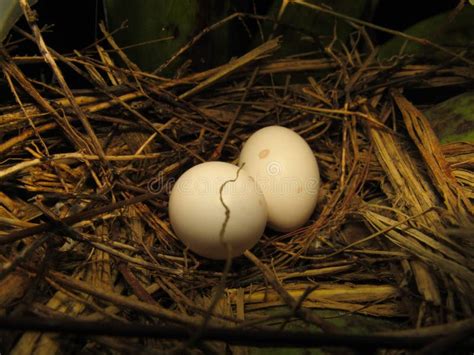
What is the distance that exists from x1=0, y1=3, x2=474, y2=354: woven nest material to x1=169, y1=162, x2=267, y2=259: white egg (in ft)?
0.19

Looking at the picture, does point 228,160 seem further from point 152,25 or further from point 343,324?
point 343,324

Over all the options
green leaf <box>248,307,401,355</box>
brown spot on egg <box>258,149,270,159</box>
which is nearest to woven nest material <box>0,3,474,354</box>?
green leaf <box>248,307,401,355</box>

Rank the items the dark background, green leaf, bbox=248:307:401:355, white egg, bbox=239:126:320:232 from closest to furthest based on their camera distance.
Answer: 1. green leaf, bbox=248:307:401:355
2. white egg, bbox=239:126:320:232
3. the dark background

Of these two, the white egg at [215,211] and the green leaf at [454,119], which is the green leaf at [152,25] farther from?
the green leaf at [454,119]

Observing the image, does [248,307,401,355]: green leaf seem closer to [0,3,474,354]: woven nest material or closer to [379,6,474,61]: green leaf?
[0,3,474,354]: woven nest material

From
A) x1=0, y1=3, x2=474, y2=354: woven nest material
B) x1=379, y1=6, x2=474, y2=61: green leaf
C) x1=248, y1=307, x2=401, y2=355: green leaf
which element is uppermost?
x1=379, y1=6, x2=474, y2=61: green leaf

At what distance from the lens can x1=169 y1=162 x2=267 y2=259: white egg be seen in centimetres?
82

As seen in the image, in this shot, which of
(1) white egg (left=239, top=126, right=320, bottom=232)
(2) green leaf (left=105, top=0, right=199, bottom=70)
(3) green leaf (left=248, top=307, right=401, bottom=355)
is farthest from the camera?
(2) green leaf (left=105, top=0, right=199, bottom=70)

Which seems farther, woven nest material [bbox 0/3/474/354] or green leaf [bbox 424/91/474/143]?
green leaf [bbox 424/91/474/143]

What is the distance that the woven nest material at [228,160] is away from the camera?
75 centimetres

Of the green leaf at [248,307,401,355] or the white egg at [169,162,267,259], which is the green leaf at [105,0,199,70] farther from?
the green leaf at [248,307,401,355]

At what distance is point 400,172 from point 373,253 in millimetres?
200

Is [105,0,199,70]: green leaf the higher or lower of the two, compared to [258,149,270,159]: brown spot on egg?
higher

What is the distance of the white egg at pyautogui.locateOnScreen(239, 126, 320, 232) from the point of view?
914mm
